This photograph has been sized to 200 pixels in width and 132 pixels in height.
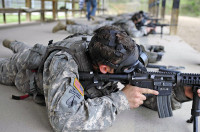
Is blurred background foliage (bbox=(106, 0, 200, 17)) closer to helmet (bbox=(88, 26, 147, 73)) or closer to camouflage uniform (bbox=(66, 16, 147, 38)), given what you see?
camouflage uniform (bbox=(66, 16, 147, 38))

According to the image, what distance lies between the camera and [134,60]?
1.38 m

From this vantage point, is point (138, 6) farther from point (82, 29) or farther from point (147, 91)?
point (147, 91)

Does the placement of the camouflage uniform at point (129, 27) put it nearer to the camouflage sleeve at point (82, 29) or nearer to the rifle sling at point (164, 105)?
the camouflage sleeve at point (82, 29)

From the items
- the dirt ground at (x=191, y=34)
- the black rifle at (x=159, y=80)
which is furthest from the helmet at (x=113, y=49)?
the dirt ground at (x=191, y=34)

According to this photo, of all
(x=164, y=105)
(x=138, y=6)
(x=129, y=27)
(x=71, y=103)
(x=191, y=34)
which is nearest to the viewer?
(x=71, y=103)

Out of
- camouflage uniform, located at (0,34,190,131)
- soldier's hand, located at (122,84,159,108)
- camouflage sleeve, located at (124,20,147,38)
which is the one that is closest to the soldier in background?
camouflage sleeve, located at (124,20,147,38)

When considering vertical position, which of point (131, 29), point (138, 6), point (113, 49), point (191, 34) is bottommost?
point (191, 34)

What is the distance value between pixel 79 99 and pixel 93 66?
27cm

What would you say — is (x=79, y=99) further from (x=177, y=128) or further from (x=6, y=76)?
(x=6, y=76)

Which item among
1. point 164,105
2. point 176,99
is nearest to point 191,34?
point 176,99

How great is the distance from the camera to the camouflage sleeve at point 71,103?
1276 mm

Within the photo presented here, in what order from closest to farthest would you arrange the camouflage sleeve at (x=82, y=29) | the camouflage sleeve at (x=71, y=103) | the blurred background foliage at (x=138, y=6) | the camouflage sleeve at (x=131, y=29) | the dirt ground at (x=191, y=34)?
the camouflage sleeve at (x=71, y=103), the camouflage sleeve at (x=82, y=29), the camouflage sleeve at (x=131, y=29), the dirt ground at (x=191, y=34), the blurred background foliage at (x=138, y=6)

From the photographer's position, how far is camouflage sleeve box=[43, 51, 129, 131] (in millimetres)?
1276

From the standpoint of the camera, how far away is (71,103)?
128cm
